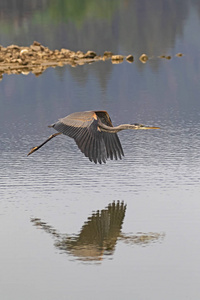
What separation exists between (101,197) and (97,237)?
3565 mm

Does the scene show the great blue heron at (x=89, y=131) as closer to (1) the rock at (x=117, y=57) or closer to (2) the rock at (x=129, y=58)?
(1) the rock at (x=117, y=57)

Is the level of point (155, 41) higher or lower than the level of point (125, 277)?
higher

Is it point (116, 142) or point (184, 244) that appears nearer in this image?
point (184, 244)

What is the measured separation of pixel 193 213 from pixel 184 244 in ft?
8.15

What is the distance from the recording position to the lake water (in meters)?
19.0

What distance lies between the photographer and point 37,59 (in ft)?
216

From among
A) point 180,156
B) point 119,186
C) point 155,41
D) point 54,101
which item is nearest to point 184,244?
point 119,186

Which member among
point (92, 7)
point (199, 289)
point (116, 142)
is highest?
point (92, 7)

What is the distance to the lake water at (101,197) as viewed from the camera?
19.0 metres

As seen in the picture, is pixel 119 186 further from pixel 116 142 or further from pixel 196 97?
pixel 196 97

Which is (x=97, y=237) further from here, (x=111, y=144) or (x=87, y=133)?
(x=111, y=144)

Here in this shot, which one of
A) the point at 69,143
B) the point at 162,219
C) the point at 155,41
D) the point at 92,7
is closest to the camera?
the point at 162,219

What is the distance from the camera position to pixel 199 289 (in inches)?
719

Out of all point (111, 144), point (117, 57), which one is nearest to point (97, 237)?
point (111, 144)
